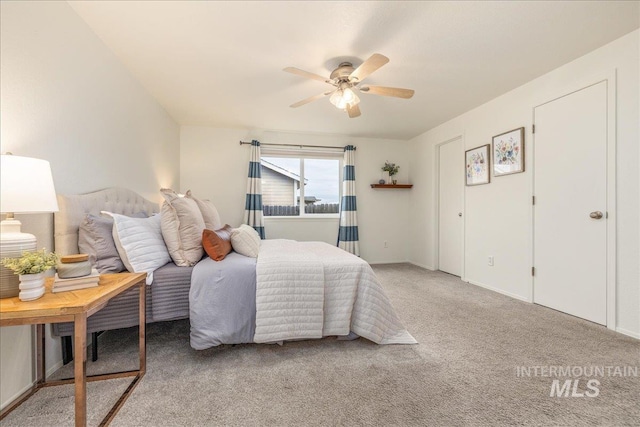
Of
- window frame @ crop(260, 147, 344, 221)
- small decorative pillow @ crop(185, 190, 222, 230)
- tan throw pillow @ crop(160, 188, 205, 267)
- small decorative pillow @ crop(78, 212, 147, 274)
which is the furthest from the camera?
window frame @ crop(260, 147, 344, 221)

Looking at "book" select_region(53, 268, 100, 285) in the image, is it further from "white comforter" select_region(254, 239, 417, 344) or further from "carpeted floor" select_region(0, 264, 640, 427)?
"white comforter" select_region(254, 239, 417, 344)

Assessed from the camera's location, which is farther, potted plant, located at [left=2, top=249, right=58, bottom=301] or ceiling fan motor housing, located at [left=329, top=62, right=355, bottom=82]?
ceiling fan motor housing, located at [left=329, top=62, right=355, bottom=82]

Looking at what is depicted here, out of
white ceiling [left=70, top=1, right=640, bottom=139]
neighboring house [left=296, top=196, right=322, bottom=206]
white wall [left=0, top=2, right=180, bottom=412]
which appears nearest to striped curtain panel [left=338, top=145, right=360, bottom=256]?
neighboring house [left=296, top=196, right=322, bottom=206]

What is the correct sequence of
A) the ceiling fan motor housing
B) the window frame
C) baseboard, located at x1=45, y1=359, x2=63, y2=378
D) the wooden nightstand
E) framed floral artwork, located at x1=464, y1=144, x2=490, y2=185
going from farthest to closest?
the window frame → framed floral artwork, located at x1=464, y1=144, x2=490, y2=185 → the ceiling fan motor housing → baseboard, located at x1=45, y1=359, x2=63, y2=378 → the wooden nightstand

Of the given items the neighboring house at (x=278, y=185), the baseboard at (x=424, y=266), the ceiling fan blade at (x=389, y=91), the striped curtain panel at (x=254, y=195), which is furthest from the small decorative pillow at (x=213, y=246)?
the baseboard at (x=424, y=266)

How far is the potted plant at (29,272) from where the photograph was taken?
106cm

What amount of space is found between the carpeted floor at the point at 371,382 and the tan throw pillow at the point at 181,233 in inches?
24.8

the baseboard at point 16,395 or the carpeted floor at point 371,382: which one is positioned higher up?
the baseboard at point 16,395

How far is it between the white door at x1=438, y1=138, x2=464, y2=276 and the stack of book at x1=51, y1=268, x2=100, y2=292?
13.2 ft

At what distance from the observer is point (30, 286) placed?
1076 millimetres

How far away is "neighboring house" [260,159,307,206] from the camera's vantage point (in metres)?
4.67

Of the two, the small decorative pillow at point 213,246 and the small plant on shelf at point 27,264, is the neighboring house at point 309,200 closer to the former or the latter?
the small decorative pillow at point 213,246

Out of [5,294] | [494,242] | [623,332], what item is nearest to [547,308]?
[623,332]

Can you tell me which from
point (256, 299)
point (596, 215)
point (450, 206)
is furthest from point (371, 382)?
point (450, 206)
